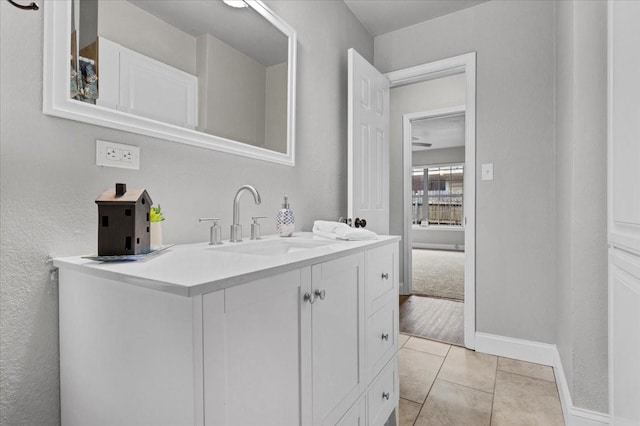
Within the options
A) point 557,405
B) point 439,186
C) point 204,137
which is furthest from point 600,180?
point 439,186

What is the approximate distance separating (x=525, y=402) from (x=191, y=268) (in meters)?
1.93

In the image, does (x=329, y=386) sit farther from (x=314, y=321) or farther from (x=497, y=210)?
(x=497, y=210)

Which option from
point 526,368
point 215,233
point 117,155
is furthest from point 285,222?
point 526,368

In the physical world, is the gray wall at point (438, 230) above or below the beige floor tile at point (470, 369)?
above

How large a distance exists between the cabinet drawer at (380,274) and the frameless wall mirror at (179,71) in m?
0.76

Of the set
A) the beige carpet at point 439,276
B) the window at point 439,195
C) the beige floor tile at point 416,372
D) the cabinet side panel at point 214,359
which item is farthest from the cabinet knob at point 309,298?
the window at point 439,195

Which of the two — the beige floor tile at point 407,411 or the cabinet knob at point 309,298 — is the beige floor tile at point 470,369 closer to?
the beige floor tile at point 407,411

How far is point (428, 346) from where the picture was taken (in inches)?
97.6

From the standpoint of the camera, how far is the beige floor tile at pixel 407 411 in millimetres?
1604

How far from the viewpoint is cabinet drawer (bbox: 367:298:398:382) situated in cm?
138

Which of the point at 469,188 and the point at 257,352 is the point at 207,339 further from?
the point at 469,188

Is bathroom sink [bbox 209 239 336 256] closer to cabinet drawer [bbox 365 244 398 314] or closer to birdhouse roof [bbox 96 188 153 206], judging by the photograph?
cabinet drawer [bbox 365 244 398 314]

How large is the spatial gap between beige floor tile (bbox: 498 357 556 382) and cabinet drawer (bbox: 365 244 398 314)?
117 cm

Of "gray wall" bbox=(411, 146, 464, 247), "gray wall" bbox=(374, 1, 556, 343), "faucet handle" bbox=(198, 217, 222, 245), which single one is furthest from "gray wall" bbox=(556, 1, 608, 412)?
"gray wall" bbox=(411, 146, 464, 247)
